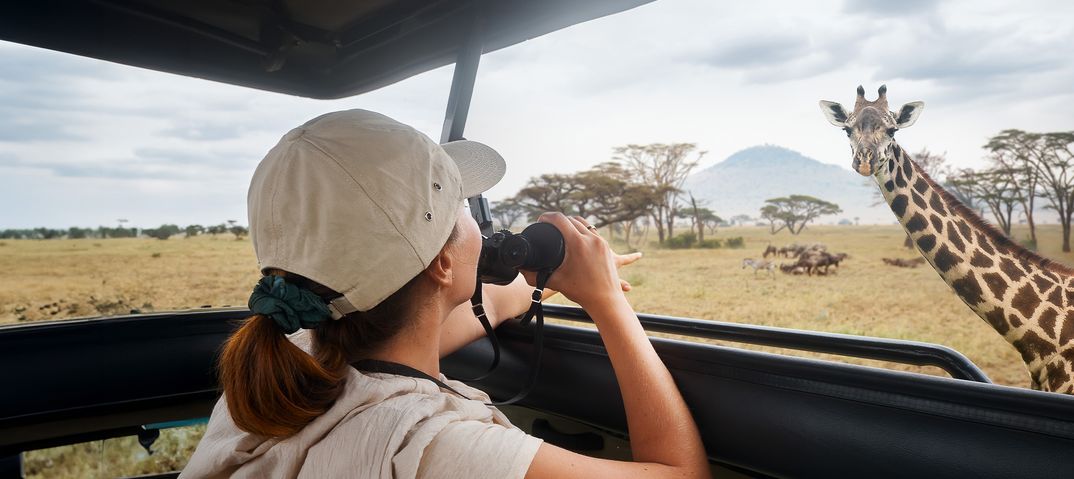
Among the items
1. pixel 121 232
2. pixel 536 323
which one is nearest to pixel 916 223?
pixel 536 323

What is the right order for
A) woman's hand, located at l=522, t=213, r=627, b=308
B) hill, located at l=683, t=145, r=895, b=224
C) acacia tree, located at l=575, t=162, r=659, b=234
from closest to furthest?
woman's hand, located at l=522, t=213, r=627, b=308
acacia tree, located at l=575, t=162, r=659, b=234
hill, located at l=683, t=145, r=895, b=224

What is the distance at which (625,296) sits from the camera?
3.18 ft

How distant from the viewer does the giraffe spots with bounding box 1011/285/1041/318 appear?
61.7 inches

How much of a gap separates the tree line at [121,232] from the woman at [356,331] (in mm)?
2453

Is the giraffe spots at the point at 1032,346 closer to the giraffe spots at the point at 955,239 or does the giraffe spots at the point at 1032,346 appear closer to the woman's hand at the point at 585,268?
the giraffe spots at the point at 955,239

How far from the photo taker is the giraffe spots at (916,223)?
6.16 feet

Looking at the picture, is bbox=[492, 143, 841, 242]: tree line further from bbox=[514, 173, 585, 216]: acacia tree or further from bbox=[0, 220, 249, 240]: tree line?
bbox=[0, 220, 249, 240]: tree line

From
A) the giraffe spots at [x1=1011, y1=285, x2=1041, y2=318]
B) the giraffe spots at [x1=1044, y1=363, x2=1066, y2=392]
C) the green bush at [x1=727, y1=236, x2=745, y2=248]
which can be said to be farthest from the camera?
the green bush at [x1=727, y1=236, x2=745, y2=248]

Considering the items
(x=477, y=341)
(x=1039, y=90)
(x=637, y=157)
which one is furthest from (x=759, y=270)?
(x=477, y=341)

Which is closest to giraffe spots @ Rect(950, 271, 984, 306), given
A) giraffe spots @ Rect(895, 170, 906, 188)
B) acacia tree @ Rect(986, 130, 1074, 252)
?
acacia tree @ Rect(986, 130, 1074, 252)

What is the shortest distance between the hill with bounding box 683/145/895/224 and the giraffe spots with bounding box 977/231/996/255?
1.56 feet

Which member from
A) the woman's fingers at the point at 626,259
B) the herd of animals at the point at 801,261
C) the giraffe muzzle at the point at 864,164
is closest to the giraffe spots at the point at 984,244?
the giraffe muzzle at the point at 864,164

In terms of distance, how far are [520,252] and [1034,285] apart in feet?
4.92

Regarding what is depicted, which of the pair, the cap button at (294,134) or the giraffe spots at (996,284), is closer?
the cap button at (294,134)
